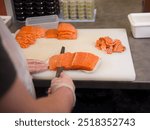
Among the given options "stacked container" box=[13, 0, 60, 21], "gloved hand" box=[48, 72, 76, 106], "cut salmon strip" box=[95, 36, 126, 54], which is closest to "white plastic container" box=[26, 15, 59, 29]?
"stacked container" box=[13, 0, 60, 21]

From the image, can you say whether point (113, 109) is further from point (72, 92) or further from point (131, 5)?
point (131, 5)

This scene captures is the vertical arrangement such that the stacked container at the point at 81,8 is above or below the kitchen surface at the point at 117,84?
above

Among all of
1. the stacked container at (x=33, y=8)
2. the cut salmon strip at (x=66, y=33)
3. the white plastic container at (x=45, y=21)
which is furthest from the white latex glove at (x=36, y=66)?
the stacked container at (x=33, y=8)

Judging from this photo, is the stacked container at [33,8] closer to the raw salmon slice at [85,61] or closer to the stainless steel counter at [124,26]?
the stainless steel counter at [124,26]

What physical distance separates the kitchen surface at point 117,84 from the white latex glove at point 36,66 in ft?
0.15

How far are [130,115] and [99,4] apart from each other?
125 cm

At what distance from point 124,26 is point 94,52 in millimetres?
375

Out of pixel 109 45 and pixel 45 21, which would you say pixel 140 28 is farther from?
pixel 45 21

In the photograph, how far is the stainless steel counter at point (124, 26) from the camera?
1099 mm

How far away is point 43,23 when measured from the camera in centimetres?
156

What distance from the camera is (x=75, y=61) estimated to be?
3.75 feet

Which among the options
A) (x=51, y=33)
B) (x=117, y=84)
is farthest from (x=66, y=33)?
(x=117, y=84)

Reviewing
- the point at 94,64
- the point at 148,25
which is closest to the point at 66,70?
the point at 94,64

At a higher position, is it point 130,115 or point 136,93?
point 130,115
